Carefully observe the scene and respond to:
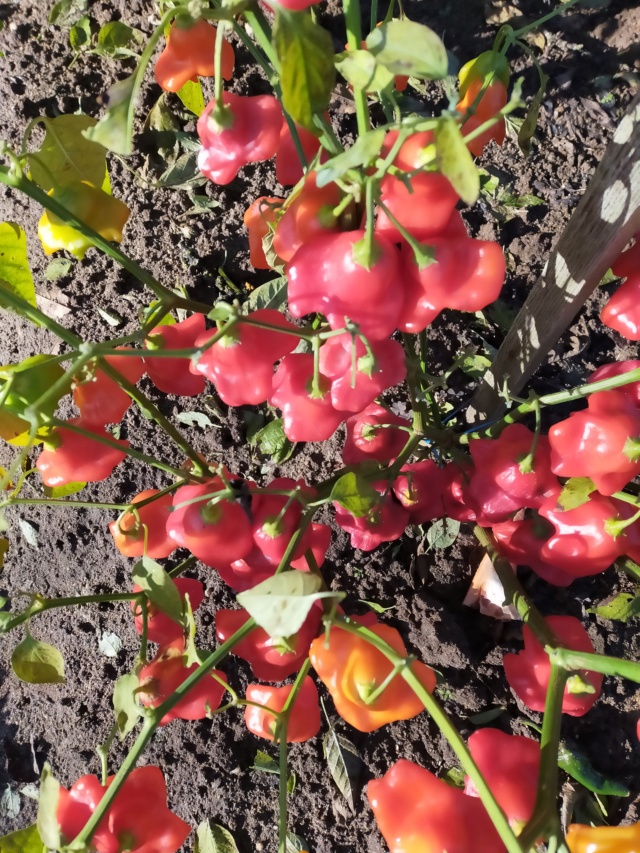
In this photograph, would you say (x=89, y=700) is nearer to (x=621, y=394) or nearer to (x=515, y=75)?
(x=621, y=394)

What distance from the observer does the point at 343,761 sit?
1368mm

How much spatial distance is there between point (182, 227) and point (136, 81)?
1029mm

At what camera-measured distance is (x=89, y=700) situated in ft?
4.99

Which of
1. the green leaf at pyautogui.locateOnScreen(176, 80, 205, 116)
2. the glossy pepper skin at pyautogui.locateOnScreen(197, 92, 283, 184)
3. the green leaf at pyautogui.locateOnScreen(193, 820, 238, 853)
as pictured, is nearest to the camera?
the glossy pepper skin at pyautogui.locateOnScreen(197, 92, 283, 184)

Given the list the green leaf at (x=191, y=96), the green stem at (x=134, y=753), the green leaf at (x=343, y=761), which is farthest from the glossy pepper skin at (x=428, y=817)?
the green leaf at (x=191, y=96)

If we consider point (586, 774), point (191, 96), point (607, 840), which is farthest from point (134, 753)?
point (191, 96)

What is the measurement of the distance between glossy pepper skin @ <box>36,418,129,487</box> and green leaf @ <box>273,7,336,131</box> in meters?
0.47

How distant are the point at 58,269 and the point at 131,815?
1.25 metres

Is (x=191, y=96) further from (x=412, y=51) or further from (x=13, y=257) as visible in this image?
(x=412, y=51)

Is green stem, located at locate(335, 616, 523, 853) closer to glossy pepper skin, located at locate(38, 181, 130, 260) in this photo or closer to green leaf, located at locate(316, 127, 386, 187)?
green leaf, located at locate(316, 127, 386, 187)

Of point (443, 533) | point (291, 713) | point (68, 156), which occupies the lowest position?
point (443, 533)

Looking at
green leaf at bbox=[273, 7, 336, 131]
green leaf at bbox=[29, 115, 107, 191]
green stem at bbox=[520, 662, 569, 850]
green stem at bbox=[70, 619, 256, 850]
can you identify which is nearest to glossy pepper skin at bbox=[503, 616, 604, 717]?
green stem at bbox=[520, 662, 569, 850]

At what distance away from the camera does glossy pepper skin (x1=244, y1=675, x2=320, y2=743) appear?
92cm

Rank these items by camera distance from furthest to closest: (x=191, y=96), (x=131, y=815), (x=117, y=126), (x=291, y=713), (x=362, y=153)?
(x=191, y=96) < (x=291, y=713) < (x=131, y=815) < (x=117, y=126) < (x=362, y=153)
